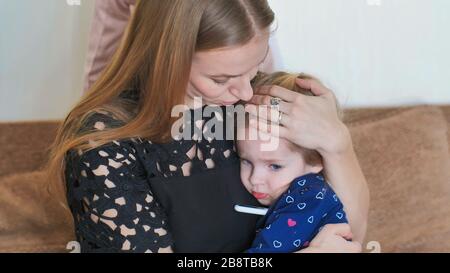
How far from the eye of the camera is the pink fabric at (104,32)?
58.7 inches

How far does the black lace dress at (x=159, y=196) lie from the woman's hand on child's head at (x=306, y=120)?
10 centimetres

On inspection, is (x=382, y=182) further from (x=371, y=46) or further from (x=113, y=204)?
(x=113, y=204)

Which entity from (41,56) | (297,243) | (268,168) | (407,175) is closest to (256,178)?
(268,168)

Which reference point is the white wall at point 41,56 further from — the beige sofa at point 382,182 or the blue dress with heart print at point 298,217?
the blue dress with heart print at point 298,217

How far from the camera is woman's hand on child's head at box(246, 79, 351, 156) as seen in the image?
1149 millimetres

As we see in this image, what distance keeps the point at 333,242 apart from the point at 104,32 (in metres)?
0.81

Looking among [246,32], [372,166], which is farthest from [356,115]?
[246,32]

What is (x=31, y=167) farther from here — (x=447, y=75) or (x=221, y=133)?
(x=447, y=75)

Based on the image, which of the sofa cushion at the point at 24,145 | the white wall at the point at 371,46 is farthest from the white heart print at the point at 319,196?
the sofa cushion at the point at 24,145

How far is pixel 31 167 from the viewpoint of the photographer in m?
1.71

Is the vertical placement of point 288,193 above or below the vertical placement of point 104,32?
below

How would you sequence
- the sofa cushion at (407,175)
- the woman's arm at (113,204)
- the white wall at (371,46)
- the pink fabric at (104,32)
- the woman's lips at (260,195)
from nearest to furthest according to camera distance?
the woman's arm at (113,204) → the woman's lips at (260,195) → the pink fabric at (104,32) → the sofa cushion at (407,175) → the white wall at (371,46)

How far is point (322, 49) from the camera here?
1.77 metres

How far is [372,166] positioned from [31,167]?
0.98 metres
